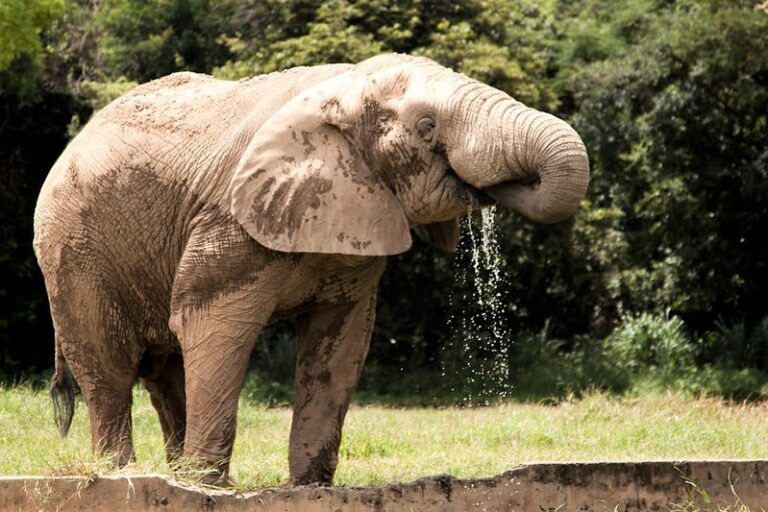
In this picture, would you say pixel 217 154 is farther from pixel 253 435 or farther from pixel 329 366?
pixel 253 435

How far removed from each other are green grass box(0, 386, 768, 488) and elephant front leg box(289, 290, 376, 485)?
510 millimetres

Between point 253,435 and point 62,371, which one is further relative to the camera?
point 253,435

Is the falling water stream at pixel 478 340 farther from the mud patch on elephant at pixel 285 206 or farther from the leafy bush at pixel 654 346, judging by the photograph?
the mud patch on elephant at pixel 285 206

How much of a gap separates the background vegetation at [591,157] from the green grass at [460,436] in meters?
1.84

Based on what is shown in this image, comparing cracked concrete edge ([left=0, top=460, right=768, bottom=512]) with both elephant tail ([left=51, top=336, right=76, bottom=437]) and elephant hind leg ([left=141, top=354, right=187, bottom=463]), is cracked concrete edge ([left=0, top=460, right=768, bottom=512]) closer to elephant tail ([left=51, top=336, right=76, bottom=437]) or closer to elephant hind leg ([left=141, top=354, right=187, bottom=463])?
elephant hind leg ([left=141, top=354, right=187, bottom=463])

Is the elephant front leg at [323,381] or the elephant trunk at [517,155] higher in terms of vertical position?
the elephant trunk at [517,155]

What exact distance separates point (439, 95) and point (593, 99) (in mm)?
11535

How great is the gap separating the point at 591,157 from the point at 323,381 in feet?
37.3

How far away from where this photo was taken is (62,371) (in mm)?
9836

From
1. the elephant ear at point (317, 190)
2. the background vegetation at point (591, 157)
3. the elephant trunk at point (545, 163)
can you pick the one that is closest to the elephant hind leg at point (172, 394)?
the elephant ear at point (317, 190)

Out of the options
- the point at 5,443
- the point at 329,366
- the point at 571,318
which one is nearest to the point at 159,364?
the point at 329,366

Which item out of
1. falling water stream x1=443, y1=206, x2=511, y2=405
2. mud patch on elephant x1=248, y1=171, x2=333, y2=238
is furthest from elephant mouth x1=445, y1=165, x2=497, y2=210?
falling water stream x1=443, y1=206, x2=511, y2=405

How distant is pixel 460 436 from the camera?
12641 mm

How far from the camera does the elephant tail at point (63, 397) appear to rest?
9859 mm
